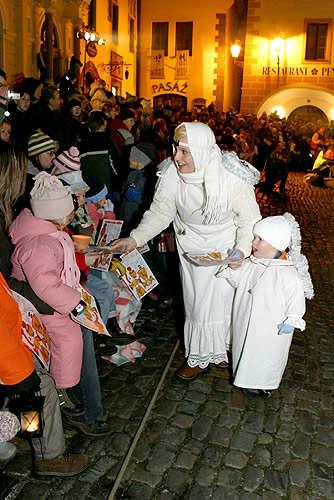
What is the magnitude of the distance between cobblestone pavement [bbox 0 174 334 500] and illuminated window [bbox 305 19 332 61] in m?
23.5

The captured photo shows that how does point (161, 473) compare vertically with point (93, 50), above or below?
below

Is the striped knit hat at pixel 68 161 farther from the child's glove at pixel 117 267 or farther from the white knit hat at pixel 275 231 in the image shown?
the white knit hat at pixel 275 231

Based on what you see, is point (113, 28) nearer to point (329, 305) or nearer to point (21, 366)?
point (329, 305)

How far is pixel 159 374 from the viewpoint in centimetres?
436

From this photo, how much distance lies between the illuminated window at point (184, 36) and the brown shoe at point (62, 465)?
29359 mm

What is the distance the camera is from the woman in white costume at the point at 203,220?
11.9 feet

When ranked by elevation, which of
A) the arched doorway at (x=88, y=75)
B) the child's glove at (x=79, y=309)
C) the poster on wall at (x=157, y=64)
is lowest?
the child's glove at (x=79, y=309)

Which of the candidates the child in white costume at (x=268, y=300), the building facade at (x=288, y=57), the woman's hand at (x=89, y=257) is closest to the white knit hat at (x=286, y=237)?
the child in white costume at (x=268, y=300)

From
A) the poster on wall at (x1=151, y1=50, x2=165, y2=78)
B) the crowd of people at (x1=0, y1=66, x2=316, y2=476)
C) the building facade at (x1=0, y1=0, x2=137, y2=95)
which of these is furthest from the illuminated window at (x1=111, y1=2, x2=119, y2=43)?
the crowd of people at (x1=0, y1=66, x2=316, y2=476)

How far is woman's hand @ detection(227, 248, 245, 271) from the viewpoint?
3770mm

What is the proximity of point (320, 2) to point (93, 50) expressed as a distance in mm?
11574

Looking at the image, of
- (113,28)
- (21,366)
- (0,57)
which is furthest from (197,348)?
(113,28)

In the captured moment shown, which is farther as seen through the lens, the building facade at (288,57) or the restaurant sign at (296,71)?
the restaurant sign at (296,71)

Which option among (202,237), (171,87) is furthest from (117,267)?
(171,87)
